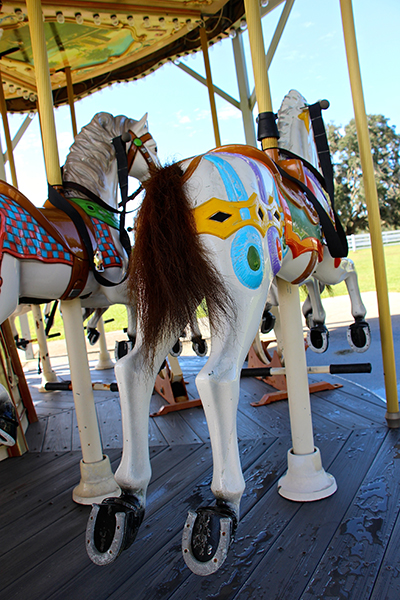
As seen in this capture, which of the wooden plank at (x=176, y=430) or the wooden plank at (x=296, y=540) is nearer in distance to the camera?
the wooden plank at (x=296, y=540)

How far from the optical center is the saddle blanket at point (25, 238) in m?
1.61

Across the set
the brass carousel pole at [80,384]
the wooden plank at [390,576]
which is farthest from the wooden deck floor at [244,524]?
the brass carousel pole at [80,384]

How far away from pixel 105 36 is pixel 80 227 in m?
2.51

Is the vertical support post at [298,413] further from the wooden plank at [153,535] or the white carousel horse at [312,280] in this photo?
the white carousel horse at [312,280]

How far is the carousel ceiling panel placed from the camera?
10.4 feet

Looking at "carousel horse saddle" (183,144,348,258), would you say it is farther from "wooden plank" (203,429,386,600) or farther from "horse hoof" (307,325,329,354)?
"wooden plank" (203,429,386,600)

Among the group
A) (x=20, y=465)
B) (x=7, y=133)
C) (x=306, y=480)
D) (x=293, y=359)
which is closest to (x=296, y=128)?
(x=293, y=359)

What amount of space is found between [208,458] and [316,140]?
178 cm

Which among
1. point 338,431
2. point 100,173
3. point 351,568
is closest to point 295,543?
point 351,568

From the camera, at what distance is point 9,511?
2072 mm

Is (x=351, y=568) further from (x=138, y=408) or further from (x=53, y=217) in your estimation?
(x=53, y=217)

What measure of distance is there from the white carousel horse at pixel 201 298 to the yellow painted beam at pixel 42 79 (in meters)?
1.07

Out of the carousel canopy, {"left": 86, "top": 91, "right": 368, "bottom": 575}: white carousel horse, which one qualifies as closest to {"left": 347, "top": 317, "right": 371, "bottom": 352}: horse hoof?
{"left": 86, "top": 91, "right": 368, "bottom": 575}: white carousel horse

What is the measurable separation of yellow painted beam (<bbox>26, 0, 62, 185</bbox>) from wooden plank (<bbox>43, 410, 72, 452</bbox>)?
186cm
